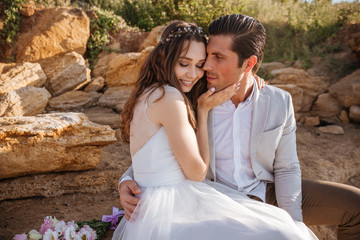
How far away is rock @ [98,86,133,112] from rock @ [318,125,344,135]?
4.04 meters

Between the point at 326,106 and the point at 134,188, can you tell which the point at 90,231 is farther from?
the point at 326,106

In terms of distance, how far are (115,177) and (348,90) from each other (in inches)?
199

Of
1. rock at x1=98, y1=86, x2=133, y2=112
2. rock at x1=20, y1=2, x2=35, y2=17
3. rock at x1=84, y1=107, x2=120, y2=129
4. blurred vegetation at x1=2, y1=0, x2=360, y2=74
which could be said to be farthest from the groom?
rock at x1=20, y1=2, x2=35, y2=17


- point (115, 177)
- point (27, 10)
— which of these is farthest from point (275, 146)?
point (27, 10)

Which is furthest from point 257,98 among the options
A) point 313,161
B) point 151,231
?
point 313,161

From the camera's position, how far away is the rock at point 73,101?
539 cm

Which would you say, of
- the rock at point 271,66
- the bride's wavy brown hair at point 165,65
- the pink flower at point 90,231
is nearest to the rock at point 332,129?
the rock at point 271,66

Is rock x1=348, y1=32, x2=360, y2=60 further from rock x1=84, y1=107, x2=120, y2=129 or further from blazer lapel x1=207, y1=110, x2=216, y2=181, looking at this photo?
rock x1=84, y1=107, x2=120, y2=129

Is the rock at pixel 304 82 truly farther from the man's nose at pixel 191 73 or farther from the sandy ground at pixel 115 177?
the man's nose at pixel 191 73

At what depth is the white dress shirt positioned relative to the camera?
2.72 metres

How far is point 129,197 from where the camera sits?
92.2 inches

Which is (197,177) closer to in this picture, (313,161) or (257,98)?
(257,98)

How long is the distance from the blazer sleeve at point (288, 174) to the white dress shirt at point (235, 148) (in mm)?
168

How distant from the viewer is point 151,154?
7.52 feet
